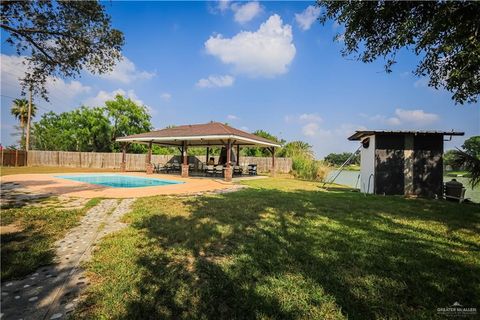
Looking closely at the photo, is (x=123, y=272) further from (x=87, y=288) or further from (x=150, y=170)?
(x=150, y=170)

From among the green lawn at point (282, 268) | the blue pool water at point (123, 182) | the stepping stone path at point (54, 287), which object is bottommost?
the blue pool water at point (123, 182)

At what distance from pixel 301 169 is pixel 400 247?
19594 mm

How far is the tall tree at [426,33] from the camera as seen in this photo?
A: 4.85 m

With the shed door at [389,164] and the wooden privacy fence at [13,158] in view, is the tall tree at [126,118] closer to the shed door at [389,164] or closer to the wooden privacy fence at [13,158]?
the wooden privacy fence at [13,158]

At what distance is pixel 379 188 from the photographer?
1062 cm

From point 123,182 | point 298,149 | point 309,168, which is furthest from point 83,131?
point 309,168

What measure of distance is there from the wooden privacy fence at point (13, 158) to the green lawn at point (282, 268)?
2795cm

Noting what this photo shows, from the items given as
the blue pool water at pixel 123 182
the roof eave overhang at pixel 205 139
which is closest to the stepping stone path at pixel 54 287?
the blue pool water at pixel 123 182

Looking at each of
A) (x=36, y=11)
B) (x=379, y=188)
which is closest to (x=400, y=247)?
(x=379, y=188)

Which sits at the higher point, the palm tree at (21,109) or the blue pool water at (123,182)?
the palm tree at (21,109)

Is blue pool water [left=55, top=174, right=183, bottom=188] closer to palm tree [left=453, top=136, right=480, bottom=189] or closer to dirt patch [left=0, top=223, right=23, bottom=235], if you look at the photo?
dirt patch [left=0, top=223, right=23, bottom=235]

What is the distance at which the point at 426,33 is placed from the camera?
210 inches

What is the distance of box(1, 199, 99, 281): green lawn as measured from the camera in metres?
3.04

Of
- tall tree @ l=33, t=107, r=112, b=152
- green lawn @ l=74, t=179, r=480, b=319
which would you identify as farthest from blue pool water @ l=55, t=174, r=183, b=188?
tall tree @ l=33, t=107, r=112, b=152
